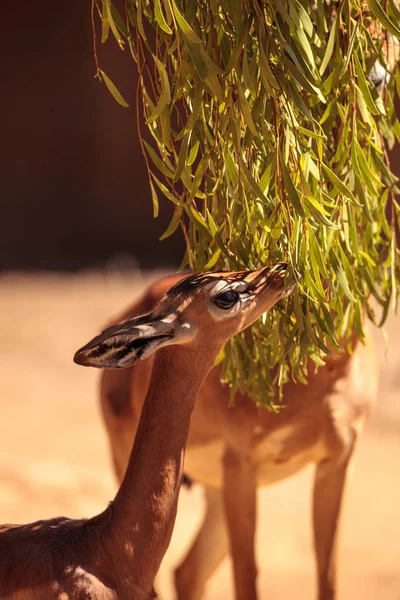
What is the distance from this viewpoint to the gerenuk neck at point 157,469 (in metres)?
2.12

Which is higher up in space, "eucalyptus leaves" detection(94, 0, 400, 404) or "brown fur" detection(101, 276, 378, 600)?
"eucalyptus leaves" detection(94, 0, 400, 404)

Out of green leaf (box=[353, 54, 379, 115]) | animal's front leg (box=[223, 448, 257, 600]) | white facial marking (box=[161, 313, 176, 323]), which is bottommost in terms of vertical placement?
animal's front leg (box=[223, 448, 257, 600])

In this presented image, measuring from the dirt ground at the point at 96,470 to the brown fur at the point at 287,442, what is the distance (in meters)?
0.85

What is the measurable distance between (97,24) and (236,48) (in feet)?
18.9

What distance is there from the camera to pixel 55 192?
9906 mm

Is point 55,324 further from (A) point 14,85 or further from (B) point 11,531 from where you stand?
(B) point 11,531

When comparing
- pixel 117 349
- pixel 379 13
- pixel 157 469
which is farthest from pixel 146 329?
pixel 379 13

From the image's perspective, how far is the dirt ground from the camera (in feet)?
14.2

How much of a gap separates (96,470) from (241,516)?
96.8 inches

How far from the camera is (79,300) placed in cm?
839

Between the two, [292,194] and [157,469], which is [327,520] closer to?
[157,469]

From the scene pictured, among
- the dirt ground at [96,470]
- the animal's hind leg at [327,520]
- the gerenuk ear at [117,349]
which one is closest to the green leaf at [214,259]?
the gerenuk ear at [117,349]

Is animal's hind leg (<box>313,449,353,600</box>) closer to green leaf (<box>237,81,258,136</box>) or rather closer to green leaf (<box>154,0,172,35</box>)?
green leaf (<box>237,81,258,136</box>)

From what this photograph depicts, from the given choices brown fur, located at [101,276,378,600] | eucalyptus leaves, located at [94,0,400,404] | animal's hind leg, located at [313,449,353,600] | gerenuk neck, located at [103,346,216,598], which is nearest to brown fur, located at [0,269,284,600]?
gerenuk neck, located at [103,346,216,598]
